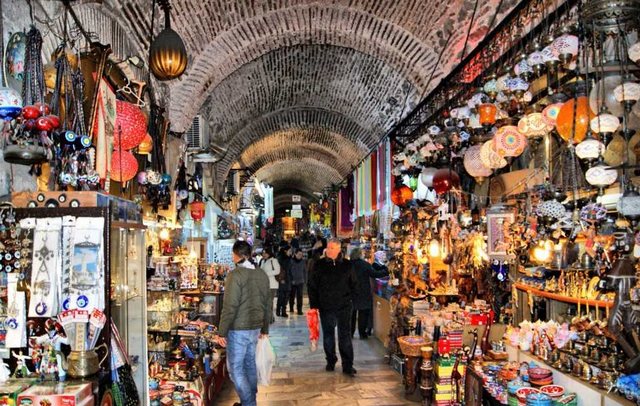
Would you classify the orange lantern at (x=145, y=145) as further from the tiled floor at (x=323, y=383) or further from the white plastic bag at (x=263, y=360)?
the tiled floor at (x=323, y=383)

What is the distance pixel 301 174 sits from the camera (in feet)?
84.0

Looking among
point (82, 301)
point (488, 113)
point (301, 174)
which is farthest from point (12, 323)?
point (301, 174)

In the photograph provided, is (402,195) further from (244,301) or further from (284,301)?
(284,301)

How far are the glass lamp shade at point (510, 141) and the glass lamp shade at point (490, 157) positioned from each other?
0.54 ft

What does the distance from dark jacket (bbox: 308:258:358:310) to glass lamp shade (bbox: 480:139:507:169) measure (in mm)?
2444

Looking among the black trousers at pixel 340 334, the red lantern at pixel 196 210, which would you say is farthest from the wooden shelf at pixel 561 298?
the red lantern at pixel 196 210

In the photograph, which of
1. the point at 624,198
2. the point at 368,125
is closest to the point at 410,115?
the point at 368,125

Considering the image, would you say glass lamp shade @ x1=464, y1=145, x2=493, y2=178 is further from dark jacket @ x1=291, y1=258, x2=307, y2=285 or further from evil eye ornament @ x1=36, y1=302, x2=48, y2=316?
dark jacket @ x1=291, y1=258, x2=307, y2=285

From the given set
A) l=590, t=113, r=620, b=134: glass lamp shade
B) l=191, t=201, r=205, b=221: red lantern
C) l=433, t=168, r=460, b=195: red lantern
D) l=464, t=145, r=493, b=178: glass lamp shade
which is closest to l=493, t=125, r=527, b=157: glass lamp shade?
l=464, t=145, r=493, b=178: glass lamp shade

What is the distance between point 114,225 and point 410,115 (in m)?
→ 5.97

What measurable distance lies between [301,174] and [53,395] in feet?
76.2

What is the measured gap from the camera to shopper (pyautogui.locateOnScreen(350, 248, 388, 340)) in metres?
9.07

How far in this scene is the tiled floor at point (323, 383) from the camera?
5832 millimetres

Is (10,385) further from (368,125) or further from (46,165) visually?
(368,125)
